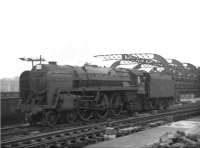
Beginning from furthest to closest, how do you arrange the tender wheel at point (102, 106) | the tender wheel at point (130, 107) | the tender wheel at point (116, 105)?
the tender wheel at point (130, 107), the tender wheel at point (116, 105), the tender wheel at point (102, 106)

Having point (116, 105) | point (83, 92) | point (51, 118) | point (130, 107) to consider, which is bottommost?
point (51, 118)

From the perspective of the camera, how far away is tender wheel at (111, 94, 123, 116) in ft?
55.9

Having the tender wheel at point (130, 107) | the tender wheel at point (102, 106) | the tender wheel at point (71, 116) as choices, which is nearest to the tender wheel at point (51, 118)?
the tender wheel at point (71, 116)

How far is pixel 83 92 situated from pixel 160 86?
27.0ft

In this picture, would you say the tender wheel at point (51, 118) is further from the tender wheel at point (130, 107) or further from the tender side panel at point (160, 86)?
the tender side panel at point (160, 86)

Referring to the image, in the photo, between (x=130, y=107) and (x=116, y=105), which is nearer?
(x=116, y=105)

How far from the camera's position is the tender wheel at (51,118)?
43.0 ft

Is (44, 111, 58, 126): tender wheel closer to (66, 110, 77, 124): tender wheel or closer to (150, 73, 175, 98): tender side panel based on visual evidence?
(66, 110, 77, 124): tender wheel

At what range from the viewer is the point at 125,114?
18656 mm

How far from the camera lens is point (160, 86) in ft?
70.1

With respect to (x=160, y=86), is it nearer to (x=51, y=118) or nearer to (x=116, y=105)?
(x=116, y=105)

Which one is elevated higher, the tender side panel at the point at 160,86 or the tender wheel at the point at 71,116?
the tender side panel at the point at 160,86

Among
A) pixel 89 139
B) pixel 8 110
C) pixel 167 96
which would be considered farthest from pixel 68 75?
pixel 167 96

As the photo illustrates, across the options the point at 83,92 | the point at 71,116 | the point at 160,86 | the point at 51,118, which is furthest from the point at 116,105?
the point at 160,86
